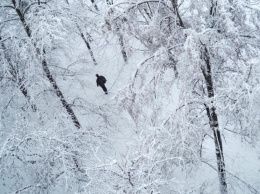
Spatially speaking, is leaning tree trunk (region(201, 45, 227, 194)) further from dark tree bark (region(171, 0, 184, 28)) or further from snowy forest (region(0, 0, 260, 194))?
dark tree bark (region(171, 0, 184, 28))

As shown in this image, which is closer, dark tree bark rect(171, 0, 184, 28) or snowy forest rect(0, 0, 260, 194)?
snowy forest rect(0, 0, 260, 194)

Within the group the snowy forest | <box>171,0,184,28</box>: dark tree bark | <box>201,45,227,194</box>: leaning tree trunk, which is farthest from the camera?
<box>201,45,227,194</box>: leaning tree trunk

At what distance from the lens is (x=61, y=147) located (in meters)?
7.32

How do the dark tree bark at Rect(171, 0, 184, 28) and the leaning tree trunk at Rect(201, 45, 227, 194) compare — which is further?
the leaning tree trunk at Rect(201, 45, 227, 194)

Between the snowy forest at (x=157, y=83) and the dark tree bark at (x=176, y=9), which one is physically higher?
the dark tree bark at (x=176, y=9)

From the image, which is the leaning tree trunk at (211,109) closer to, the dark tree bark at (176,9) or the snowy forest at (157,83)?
the snowy forest at (157,83)

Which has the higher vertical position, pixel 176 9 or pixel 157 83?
pixel 176 9

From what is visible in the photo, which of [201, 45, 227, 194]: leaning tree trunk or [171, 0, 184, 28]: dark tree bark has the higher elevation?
[171, 0, 184, 28]: dark tree bark

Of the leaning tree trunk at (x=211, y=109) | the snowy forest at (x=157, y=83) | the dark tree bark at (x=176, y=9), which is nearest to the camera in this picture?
the snowy forest at (x=157, y=83)

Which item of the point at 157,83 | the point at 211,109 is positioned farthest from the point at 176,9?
the point at 211,109

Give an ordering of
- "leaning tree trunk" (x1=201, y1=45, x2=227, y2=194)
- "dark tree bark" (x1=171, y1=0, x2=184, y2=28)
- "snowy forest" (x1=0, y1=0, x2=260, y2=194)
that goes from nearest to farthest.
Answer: "snowy forest" (x1=0, y1=0, x2=260, y2=194) < "dark tree bark" (x1=171, y1=0, x2=184, y2=28) < "leaning tree trunk" (x1=201, y1=45, x2=227, y2=194)

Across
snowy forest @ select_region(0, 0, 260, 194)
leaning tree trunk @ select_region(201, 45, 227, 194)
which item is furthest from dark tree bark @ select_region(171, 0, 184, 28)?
leaning tree trunk @ select_region(201, 45, 227, 194)

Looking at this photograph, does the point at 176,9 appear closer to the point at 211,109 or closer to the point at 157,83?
the point at 157,83

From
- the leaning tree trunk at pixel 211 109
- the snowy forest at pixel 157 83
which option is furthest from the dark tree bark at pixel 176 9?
the leaning tree trunk at pixel 211 109
